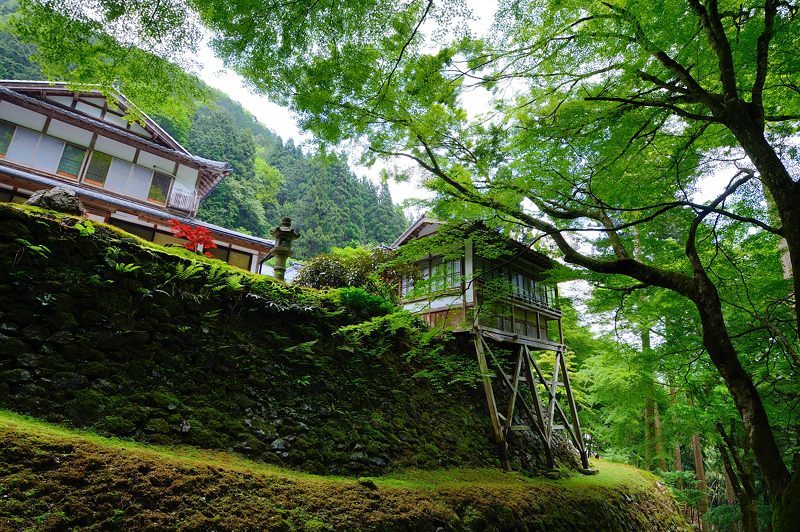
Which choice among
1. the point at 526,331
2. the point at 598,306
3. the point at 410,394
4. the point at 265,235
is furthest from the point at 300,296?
the point at 265,235

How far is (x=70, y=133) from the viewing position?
46.1 feet

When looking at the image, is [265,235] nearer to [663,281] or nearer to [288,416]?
[288,416]

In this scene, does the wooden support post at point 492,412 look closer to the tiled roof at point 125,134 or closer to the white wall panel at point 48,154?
the tiled roof at point 125,134

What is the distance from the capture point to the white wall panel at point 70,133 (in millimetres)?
13742

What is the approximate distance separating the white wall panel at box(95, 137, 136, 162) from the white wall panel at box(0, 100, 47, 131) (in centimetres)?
169

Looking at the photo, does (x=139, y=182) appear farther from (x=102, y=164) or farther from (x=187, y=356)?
(x=187, y=356)

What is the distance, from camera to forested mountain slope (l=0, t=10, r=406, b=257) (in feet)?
105

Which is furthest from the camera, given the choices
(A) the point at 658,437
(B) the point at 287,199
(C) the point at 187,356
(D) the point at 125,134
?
(B) the point at 287,199

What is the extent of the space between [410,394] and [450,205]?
492 centimetres

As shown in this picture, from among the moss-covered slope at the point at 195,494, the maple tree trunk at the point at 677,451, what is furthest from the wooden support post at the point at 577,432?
the moss-covered slope at the point at 195,494

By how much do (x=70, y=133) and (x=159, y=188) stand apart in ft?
10.9

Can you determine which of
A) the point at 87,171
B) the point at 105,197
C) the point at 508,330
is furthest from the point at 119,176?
the point at 508,330

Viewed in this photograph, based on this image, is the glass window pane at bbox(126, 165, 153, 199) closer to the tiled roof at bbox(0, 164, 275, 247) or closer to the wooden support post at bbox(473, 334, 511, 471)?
the tiled roof at bbox(0, 164, 275, 247)

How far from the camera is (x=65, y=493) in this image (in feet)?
9.52
